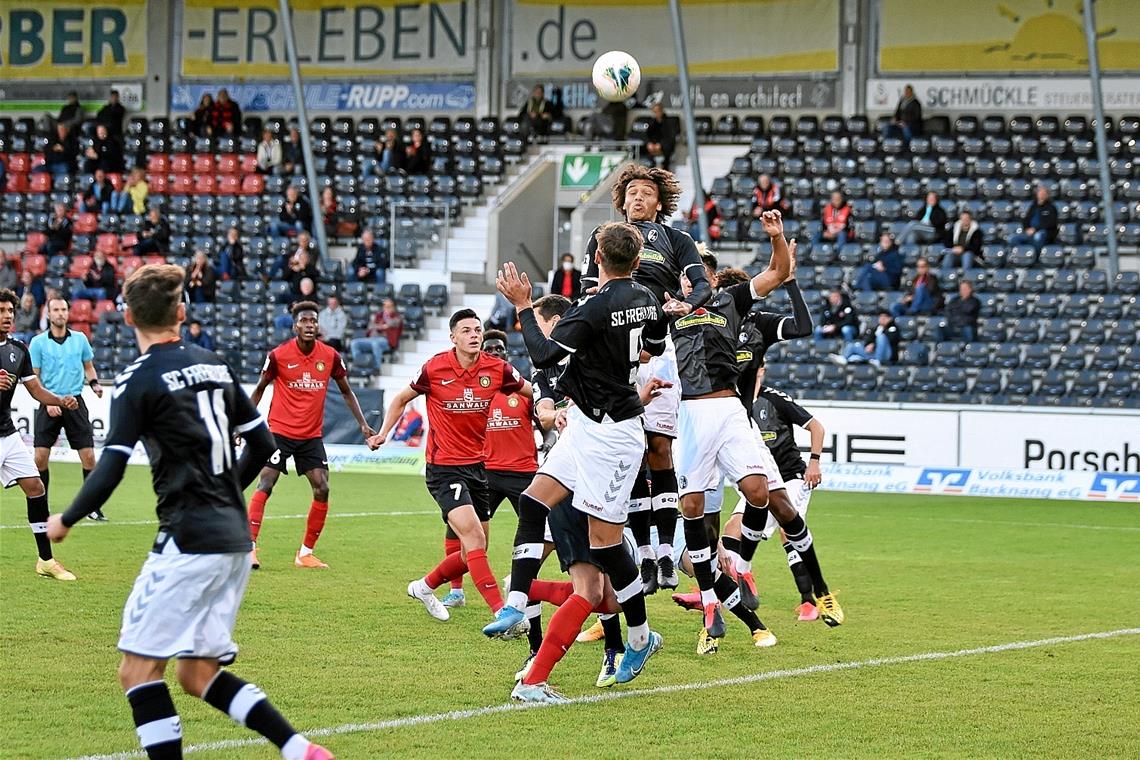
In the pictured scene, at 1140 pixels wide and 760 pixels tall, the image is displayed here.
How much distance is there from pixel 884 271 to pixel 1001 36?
7.93 meters

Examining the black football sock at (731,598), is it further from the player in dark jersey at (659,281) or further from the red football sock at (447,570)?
the red football sock at (447,570)

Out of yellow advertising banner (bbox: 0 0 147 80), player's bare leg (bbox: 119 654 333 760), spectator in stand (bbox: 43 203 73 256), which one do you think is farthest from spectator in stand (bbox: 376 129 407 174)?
player's bare leg (bbox: 119 654 333 760)

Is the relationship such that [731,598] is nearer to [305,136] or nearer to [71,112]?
[305,136]

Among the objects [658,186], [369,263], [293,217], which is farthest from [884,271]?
[658,186]

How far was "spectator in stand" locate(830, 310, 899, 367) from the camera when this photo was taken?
80.2 feet

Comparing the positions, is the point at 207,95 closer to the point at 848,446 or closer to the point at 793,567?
the point at 848,446

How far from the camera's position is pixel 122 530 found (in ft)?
50.7

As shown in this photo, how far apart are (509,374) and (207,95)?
26200 millimetres

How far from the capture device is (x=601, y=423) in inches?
305

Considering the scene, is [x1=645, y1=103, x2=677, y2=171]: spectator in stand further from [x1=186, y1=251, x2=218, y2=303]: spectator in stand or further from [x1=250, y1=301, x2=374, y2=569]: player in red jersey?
[x1=250, y1=301, x2=374, y2=569]: player in red jersey

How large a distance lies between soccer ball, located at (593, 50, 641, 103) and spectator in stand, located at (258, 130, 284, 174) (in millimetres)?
21820

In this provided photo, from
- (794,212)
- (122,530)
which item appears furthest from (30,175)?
(122,530)

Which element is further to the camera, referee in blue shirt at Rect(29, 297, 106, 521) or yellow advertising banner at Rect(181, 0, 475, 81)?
yellow advertising banner at Rect(181, 0, 475, 81)

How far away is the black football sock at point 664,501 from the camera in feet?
31.3
